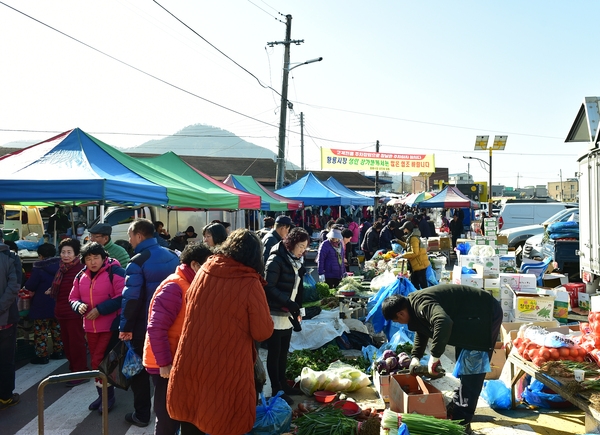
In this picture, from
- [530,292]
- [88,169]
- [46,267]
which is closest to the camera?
[46,267]

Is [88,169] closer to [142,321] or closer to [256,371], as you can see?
[142,321]

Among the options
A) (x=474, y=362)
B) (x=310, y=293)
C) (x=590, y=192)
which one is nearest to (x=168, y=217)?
(x=310, y=293)

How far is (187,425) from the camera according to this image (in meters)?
3.15

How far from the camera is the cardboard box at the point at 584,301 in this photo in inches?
319

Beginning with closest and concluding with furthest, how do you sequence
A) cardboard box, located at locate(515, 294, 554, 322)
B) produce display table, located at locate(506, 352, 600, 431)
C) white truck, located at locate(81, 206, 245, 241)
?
1. produce display table, located at locate(506, 352, 600, 431)
2. cardboard box, located at locate(515, 294, 554, 322)
3. white truck, located at locate(81, 206, 245, 241)

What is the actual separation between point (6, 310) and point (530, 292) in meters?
7.00

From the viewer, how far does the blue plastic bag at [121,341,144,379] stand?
4.24 metres

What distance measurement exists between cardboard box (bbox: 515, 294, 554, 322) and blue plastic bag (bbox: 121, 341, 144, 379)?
17.5ft

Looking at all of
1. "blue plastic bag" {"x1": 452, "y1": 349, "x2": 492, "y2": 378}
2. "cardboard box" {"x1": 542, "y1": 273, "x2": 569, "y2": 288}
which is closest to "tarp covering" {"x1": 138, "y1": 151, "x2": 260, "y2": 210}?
"blue plastic bag" {"x1": 452, "y1": 349, "x2": 492, "y2": 378}

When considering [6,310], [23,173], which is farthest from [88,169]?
[6,310]

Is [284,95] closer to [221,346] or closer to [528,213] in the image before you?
[528,213]

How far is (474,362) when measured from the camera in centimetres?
418

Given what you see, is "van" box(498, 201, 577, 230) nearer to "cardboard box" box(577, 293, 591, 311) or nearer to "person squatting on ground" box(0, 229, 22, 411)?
"cardboard box" box(577, 293, 591, 311)

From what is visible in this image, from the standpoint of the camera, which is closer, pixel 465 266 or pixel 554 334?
pixel 554 334
